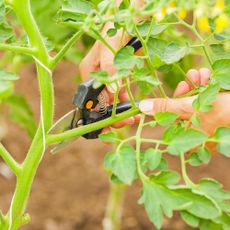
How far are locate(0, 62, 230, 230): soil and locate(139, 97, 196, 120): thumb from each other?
1189mm

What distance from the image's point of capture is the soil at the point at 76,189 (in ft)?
7.16

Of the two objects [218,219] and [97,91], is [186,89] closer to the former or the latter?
[97,91]

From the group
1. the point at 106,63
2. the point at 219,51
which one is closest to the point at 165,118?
the point at 219,51

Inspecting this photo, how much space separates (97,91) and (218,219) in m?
0.35

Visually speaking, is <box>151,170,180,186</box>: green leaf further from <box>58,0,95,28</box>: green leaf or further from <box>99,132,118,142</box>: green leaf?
<box>58,0,95,28</box>: green leaf

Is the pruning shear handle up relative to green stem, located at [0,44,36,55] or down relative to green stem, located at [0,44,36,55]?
down

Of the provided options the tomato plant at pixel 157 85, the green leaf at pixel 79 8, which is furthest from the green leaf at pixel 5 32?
the green leaf at pixel 79 8

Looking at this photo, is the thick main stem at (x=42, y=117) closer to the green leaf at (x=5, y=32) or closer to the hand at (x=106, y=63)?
the green leaf at (x=5, y=32)

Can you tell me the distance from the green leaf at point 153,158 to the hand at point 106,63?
0.32m

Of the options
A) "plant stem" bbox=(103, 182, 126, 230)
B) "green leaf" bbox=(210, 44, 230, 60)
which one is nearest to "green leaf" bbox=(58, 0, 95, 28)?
"green leaf" bbox=(210, 44, 230, 60)

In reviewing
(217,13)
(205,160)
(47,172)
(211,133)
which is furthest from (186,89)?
(47,172)

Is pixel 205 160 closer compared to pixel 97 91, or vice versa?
pixel 205 160

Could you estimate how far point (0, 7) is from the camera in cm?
98

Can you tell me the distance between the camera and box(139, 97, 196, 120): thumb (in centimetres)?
101
